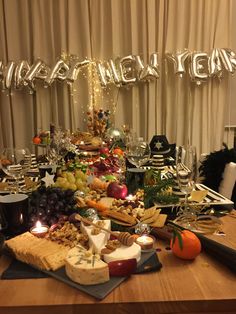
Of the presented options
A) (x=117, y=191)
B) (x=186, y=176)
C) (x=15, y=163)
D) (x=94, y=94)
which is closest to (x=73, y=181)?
(x=117, y=191)

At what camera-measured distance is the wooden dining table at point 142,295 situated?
0.58m

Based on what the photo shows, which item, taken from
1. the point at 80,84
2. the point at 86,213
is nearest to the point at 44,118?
the point at 80,84

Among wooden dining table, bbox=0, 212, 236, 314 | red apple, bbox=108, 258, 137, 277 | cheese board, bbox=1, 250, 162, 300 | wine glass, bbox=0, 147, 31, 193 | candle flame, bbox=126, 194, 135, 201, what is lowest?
wooden dining table, bbox=0, 212, 236, 314

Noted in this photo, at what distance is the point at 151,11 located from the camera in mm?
3162

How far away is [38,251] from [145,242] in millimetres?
258

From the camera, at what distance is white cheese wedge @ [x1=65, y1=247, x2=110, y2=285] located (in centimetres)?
63

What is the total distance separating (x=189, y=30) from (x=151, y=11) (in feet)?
1.42

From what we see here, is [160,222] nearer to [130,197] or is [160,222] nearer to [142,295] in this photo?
[130,197]

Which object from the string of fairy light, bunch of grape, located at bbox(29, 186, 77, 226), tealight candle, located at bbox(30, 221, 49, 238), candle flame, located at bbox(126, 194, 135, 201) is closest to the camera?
tealight candle, located at bbox(30, 221, 49, 238)

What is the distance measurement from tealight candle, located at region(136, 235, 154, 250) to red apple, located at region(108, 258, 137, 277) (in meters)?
0.11

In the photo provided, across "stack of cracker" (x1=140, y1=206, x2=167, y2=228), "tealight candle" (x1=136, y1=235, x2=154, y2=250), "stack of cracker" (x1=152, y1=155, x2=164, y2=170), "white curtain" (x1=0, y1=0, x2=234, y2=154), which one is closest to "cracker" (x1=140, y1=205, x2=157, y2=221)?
"stack of cracker" (x1=140, y1=206, x2=167, y2=228)

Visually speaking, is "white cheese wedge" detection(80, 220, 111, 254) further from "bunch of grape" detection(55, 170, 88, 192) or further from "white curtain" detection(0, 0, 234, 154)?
"white curtain" detection(0, 0, 234, 154)

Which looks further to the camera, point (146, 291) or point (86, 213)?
point (86, 213)

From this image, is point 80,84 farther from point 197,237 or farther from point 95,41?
point 197,237
